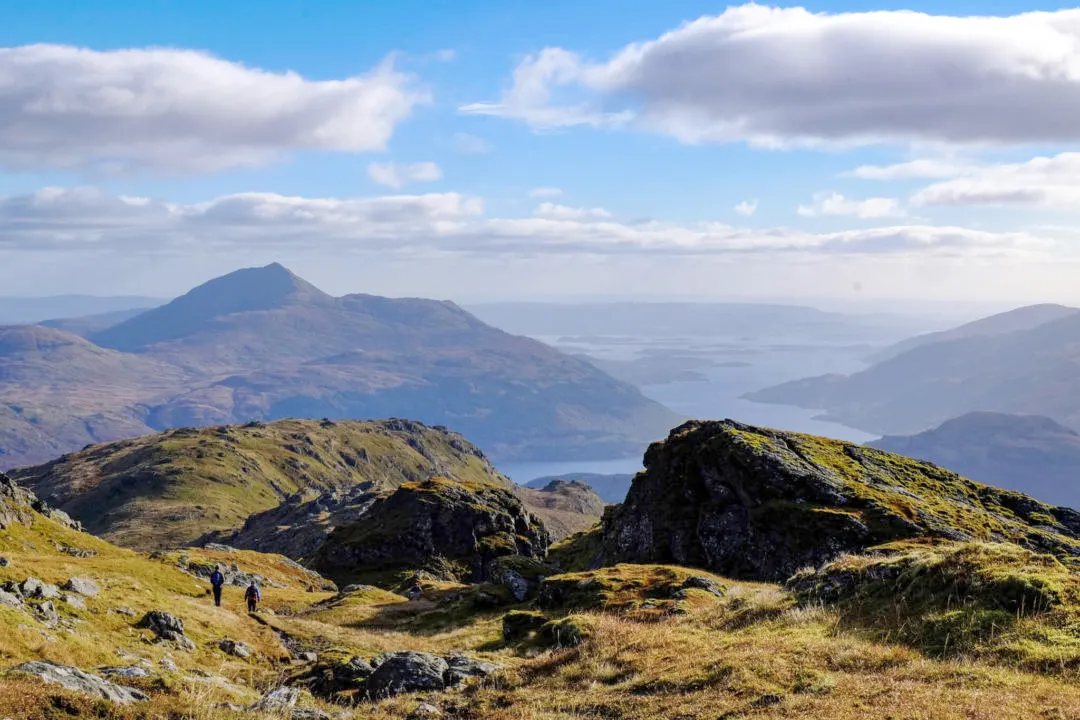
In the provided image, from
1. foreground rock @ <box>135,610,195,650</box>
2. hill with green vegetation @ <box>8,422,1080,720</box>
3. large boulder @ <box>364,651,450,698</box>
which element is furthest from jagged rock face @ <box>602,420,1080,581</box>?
foreground rock @ <box>135,610,195,650</box>

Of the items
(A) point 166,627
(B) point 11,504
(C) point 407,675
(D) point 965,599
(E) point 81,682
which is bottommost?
(B) point 11,504

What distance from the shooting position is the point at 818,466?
7025 centimetres

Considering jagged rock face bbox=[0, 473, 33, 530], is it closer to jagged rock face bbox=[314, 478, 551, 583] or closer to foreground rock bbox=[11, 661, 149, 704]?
jagged rock face bbox=[314, 478, 551, 583]

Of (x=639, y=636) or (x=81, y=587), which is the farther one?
(x=81, y=587)

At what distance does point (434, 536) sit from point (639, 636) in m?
98.3

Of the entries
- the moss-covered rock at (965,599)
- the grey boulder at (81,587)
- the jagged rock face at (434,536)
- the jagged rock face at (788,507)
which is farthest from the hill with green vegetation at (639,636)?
the jagged rock face at (434,536)

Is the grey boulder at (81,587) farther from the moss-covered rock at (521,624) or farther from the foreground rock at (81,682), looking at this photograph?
the foreground rock at (81,682)

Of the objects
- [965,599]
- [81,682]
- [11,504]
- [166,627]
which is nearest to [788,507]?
[965,599]

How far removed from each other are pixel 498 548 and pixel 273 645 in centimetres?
8023

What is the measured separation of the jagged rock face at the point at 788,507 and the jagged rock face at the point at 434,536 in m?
41.9

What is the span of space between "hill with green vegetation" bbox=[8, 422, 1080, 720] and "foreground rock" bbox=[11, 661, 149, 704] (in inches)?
4.0

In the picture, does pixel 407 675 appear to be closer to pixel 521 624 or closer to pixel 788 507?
pixel 521 624

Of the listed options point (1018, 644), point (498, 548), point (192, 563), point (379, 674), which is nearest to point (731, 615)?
point (1018, 644)

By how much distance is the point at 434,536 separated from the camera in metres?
122
